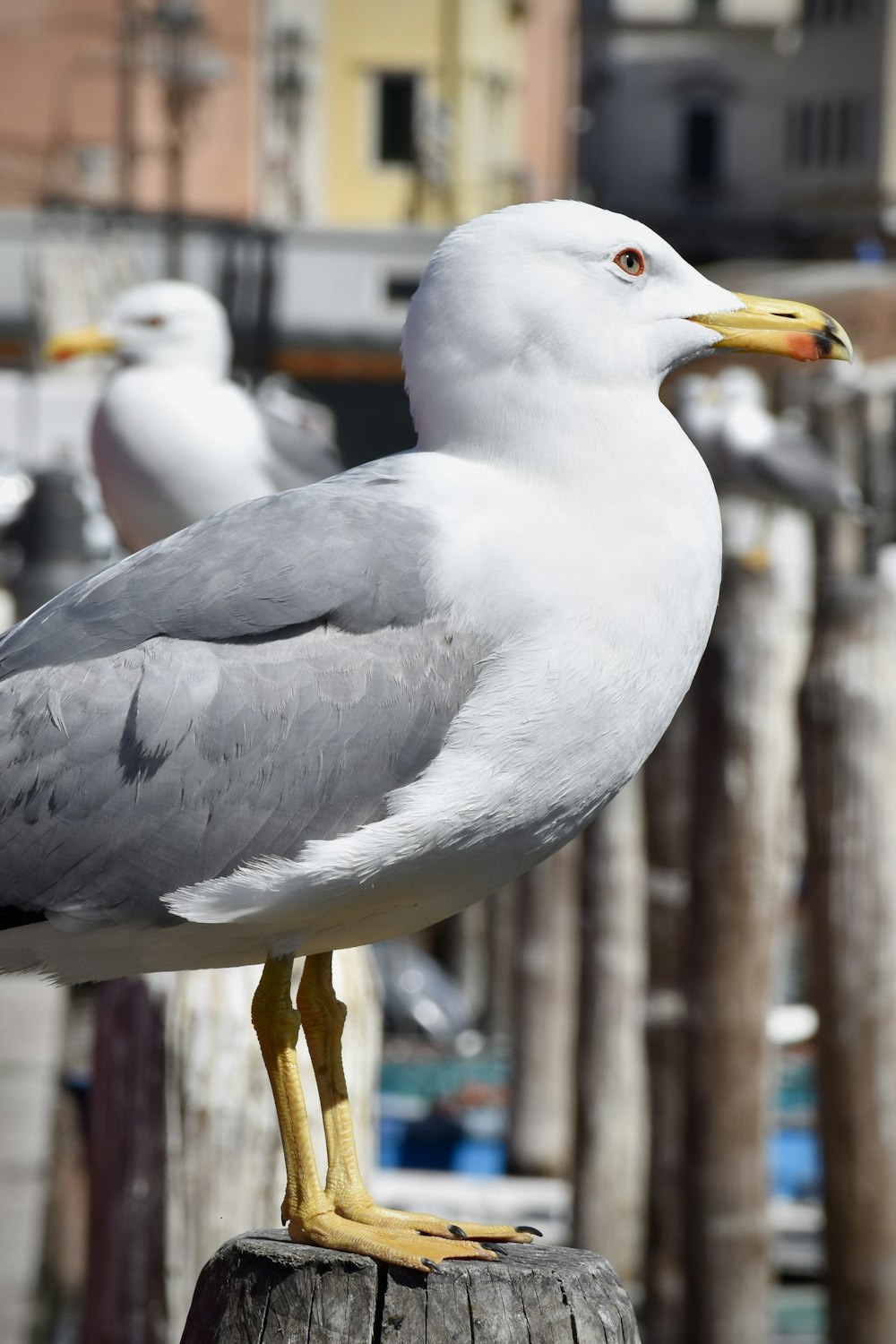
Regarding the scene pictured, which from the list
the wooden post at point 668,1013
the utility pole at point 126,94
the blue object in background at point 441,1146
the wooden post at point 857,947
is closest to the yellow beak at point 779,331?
the wooden post at point 857,947

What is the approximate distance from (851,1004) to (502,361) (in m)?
3.95

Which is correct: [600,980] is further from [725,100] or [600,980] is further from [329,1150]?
[725,100]

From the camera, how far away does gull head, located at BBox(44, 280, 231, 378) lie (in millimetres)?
5297

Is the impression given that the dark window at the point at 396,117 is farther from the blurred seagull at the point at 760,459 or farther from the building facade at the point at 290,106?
the blurred seagull at the point at 760,459

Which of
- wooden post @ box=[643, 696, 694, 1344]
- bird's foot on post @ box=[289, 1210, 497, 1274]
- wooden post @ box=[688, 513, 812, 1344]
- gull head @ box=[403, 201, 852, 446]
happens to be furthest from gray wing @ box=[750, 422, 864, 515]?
bird's foot on post @ box=[289, 1210, 497, 1274]

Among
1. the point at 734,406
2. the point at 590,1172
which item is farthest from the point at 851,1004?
the point at 734,406

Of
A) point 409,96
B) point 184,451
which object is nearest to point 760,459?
point 184,451

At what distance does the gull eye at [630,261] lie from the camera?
2848mm

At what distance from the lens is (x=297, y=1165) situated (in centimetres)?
274

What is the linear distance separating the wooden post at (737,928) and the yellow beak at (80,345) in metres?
2.45

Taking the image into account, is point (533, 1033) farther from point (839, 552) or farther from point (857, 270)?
point (857, 270)

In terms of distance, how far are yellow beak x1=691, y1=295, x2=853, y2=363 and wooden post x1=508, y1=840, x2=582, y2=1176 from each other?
8848 mm

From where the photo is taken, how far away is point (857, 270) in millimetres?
21234

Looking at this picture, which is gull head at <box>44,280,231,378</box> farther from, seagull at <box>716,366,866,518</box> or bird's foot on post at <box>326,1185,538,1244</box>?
bird's foot on post at <box>326,1185,538,1244</box>
